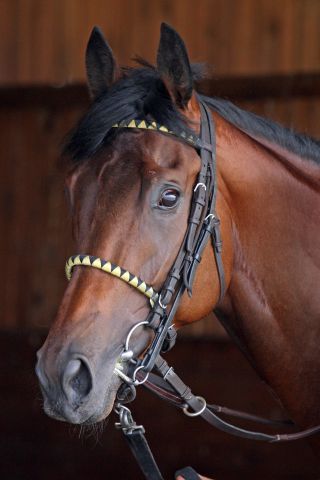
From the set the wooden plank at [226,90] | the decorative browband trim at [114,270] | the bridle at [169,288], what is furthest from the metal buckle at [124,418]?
the wooden plank at [226,90]

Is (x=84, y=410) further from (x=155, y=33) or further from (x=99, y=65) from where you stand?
(x=155, y=33)

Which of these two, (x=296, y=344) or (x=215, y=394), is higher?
(x=296, y=344)

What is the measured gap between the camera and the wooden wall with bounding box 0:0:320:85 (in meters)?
4.91

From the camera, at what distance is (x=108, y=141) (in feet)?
6.92

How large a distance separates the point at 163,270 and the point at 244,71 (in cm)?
310

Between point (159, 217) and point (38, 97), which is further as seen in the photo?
point (38, 97)

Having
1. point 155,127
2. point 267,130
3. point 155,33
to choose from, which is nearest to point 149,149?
point 155,127

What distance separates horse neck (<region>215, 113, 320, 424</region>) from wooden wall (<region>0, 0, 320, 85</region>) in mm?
2738

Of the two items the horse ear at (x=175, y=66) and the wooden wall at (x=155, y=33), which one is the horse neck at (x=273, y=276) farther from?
the wooden wall at (x=155, y=33)

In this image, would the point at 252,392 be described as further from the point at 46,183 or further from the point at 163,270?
the point at 163,270

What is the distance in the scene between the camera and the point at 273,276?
2.28 metres

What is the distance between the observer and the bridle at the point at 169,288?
2.00m

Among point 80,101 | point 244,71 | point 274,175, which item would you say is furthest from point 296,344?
point 80,101

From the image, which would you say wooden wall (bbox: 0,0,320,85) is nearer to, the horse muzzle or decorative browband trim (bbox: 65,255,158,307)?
decorative browband trim (bbox: 65,255,158,307)
